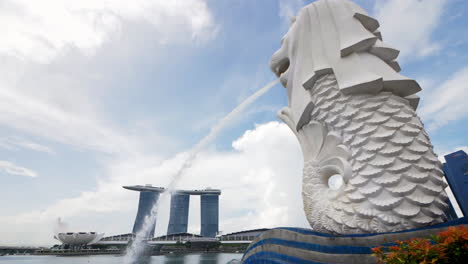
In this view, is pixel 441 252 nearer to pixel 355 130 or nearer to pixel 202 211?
pixel 355 130

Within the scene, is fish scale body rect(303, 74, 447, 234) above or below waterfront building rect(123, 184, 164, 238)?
below

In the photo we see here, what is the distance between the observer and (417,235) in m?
5.70

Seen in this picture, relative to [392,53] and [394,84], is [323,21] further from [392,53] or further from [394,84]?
[394,84]

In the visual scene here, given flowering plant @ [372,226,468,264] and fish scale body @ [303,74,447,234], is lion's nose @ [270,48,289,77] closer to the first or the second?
fish scale body @ [303,74,447,234]

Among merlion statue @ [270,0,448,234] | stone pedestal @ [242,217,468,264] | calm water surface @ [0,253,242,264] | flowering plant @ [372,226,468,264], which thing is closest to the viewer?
flowering plant @ [372,226,468,264]

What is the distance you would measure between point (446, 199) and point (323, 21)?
715 centimetres

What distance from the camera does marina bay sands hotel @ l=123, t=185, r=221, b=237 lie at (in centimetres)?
9850

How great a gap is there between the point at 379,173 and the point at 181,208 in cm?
10755

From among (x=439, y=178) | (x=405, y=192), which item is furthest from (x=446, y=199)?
(x=405, y=192)

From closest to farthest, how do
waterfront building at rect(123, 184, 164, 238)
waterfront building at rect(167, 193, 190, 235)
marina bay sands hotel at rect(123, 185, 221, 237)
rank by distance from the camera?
waterfront building at rect(123, 184, 164, 238) < marina bay sands hotel at rect(123, 185, 221, 237) < waterfront building at rect(167, 193, 190, 235)

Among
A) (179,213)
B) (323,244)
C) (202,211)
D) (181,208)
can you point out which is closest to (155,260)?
(323,244)

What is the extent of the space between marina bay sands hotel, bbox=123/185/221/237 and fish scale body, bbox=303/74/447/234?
95913mm

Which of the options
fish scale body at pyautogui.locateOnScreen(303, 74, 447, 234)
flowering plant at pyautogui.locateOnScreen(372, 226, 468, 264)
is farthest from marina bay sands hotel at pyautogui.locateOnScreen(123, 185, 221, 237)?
flowering plant at pyautogui.locateOnScreen(372, 226, 468, 264)

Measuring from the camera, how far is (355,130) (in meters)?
7.44
